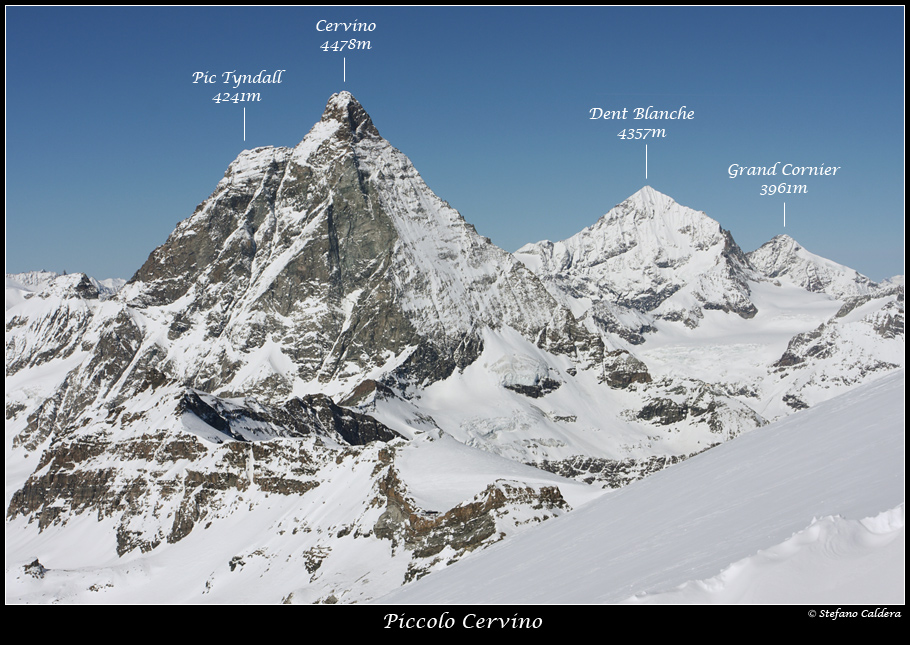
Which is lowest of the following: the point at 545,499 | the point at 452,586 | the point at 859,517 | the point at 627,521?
the point at 545,499

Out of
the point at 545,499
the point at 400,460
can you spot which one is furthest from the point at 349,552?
the point at 545,499

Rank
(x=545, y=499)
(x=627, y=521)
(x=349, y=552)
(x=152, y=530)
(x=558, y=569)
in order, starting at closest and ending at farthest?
1. (x=558, y=569)
2. (x=627, y=521)
3. (x=545, y=499)
4. (x=349, y=552)
5. (x=152, y=530)
